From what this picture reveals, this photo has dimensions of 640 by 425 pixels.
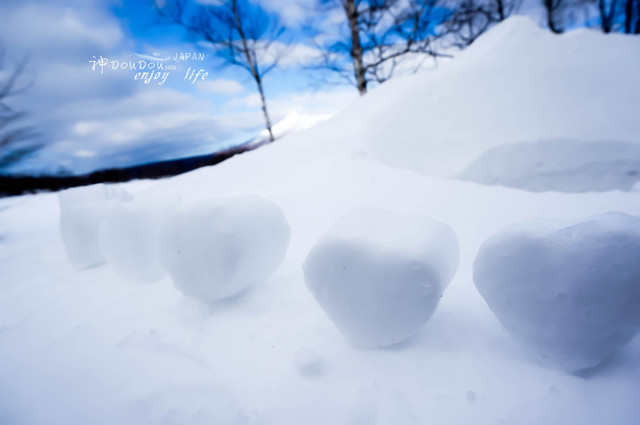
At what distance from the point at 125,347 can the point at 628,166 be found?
357 cm

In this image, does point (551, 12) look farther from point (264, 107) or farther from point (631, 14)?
point (264, 107)

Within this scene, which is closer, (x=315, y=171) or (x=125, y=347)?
(x=125, y=347)

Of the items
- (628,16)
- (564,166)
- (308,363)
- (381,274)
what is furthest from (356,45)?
(628,16)

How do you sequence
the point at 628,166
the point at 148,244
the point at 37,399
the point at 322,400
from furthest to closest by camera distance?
the point at 628,166 < the point at 148,244 < the point at 37,399 < the point at 322,400

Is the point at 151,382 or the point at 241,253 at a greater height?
the point at 241,253

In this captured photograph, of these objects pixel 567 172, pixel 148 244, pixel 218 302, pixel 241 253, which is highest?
pixel 241 253

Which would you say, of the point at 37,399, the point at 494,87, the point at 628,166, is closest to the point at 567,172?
the point at 628,166

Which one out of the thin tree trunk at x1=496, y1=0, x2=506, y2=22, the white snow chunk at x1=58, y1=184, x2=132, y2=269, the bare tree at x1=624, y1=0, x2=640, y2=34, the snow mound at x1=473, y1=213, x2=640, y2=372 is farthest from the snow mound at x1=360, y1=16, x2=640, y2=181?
the bare tree at x1=624, y1=0, x2=640, y2=34

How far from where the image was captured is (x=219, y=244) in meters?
1.20

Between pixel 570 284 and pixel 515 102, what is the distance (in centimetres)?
250

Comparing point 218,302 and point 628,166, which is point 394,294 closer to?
point 218,302

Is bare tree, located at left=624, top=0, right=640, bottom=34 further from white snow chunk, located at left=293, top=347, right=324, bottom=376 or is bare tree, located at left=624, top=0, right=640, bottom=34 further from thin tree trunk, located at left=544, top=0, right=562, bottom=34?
white snow chunk, located at left=293, top=347, right=324, bottom=376

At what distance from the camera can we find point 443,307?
1209 mm

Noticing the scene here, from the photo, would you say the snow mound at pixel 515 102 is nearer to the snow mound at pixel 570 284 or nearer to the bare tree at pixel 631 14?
the snow mound at pixel 570 284
